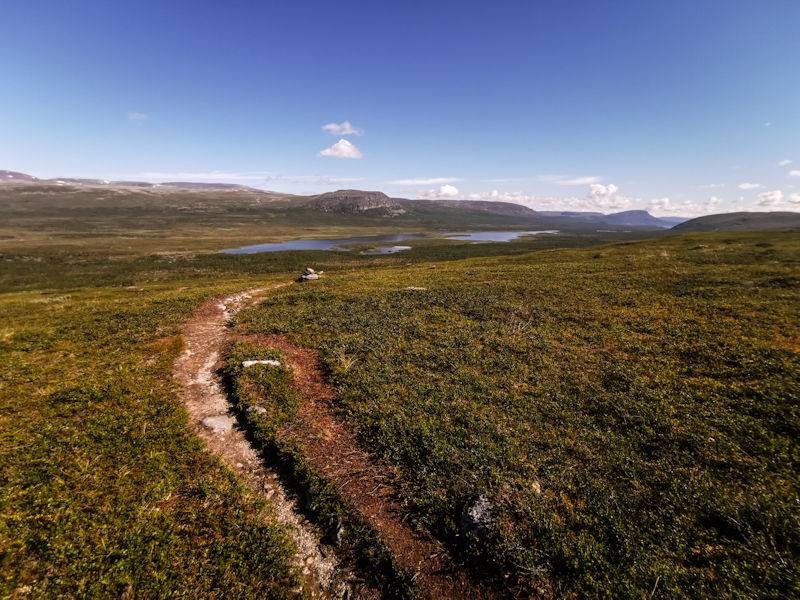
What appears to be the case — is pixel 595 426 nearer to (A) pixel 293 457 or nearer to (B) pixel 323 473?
(B) pixel 323 473

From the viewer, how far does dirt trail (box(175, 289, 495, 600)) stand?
812 centimetres

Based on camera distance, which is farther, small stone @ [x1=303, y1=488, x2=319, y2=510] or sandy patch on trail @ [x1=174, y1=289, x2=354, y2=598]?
small stone @ [x1=303, y1=488, x2=319, y2=510]

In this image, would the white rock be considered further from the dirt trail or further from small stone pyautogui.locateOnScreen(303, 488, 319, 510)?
small stone pyautogui.locateOnScreen(303, 488, 319, 510)

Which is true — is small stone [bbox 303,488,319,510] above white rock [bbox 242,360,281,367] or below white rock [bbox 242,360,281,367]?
below

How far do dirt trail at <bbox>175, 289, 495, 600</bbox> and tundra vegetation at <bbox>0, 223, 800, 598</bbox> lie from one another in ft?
1.76

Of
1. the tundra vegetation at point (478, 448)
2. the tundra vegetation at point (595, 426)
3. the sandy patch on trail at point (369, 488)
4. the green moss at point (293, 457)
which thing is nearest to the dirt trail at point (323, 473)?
the sandy patch on trail at point (369, 488)

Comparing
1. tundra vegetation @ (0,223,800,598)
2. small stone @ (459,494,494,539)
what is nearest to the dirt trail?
tundra vegetation @ (0,223,800,598)

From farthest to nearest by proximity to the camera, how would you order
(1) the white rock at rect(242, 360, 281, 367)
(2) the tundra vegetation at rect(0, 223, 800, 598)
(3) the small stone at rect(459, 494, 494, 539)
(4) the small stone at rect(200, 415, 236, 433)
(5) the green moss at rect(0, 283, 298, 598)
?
1. (1) the white rock at rect(242, 360, 281, 367)
2. (4) the small stone at rect(200, 415, 236, 433)
3. (3) the small stone at rect(459, 494, 494, 539)
4. (2) the tundra vegetation at rect(0, 223, 800, 598)
5. (5) the green moss at rect(0, 283, 298, 598)

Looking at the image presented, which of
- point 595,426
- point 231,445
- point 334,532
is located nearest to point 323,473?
point 334,532

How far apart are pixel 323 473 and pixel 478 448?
5.91m

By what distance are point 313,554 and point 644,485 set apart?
10893mm

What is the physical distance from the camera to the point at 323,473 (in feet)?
36.4

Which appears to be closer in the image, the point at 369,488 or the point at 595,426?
the point at 369,488

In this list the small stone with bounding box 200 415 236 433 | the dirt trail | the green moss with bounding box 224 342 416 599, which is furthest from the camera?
the small stone with bounding box 200 415 236 433
